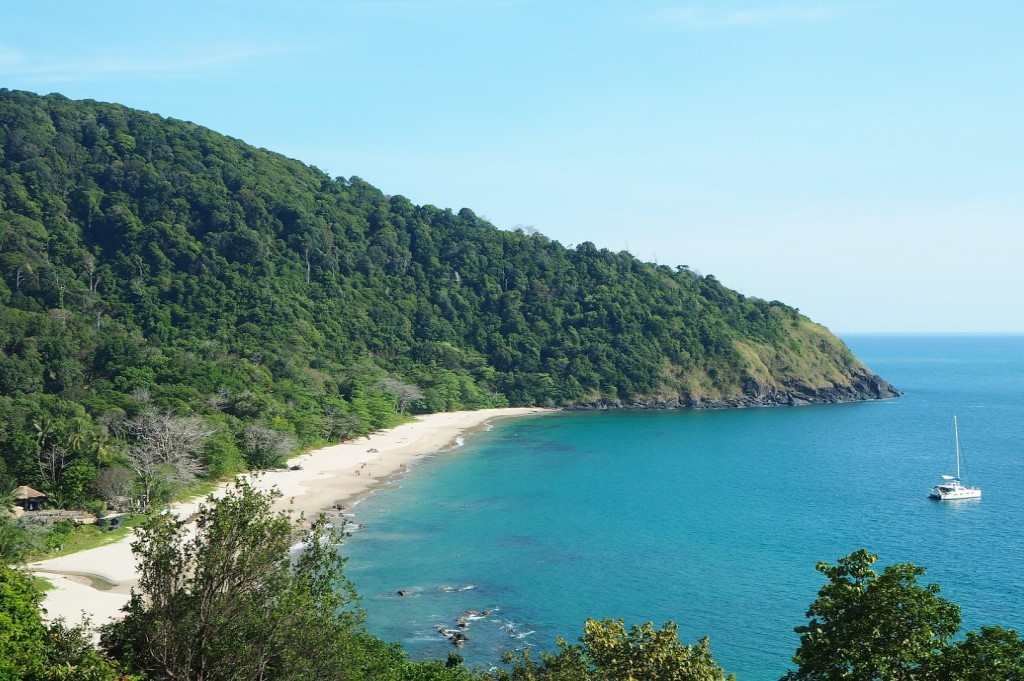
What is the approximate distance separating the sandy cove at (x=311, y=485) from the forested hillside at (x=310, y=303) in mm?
3505

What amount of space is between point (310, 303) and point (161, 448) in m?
62.3

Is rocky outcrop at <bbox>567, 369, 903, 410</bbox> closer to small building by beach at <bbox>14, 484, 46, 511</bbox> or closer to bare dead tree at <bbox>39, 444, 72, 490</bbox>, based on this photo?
bare dead tree at <bbox>39, 444, 72, 490</bbox>

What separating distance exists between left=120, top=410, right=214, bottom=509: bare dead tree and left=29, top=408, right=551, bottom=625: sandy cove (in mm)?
2041

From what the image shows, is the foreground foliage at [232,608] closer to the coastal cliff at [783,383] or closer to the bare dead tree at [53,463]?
the bare dead tree at [53,463]

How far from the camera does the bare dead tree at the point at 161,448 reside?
5406 cm

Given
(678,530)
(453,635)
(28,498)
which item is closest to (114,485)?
(28,498)

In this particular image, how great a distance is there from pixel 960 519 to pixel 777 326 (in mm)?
84039

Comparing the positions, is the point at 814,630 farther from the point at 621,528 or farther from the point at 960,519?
the point at 960,519

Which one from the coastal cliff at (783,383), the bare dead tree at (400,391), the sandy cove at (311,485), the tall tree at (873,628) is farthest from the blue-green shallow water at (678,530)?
the coastal cliff at (783,383)

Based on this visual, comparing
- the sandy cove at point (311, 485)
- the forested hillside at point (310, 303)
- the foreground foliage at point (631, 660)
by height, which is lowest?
the sandy cove at point (311, 485)

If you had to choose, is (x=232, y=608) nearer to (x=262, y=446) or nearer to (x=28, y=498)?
(x=28, y=498)

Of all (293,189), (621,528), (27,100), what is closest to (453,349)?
(293,189)

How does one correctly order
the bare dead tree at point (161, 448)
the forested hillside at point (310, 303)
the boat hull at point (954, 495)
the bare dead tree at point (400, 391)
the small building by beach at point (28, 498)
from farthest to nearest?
1. the bare dead tree at point (400, 391)
2. the forested hillside at point (310, 303)
3. the boat hull at point (954, 495)
4. the bare dead tree at point (161, 448)
5. the small building by beach at point (28, 498)

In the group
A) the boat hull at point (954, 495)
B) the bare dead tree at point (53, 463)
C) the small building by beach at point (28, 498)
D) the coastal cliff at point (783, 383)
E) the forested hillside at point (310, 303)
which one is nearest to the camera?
the small building by beach at point (28, 498)
